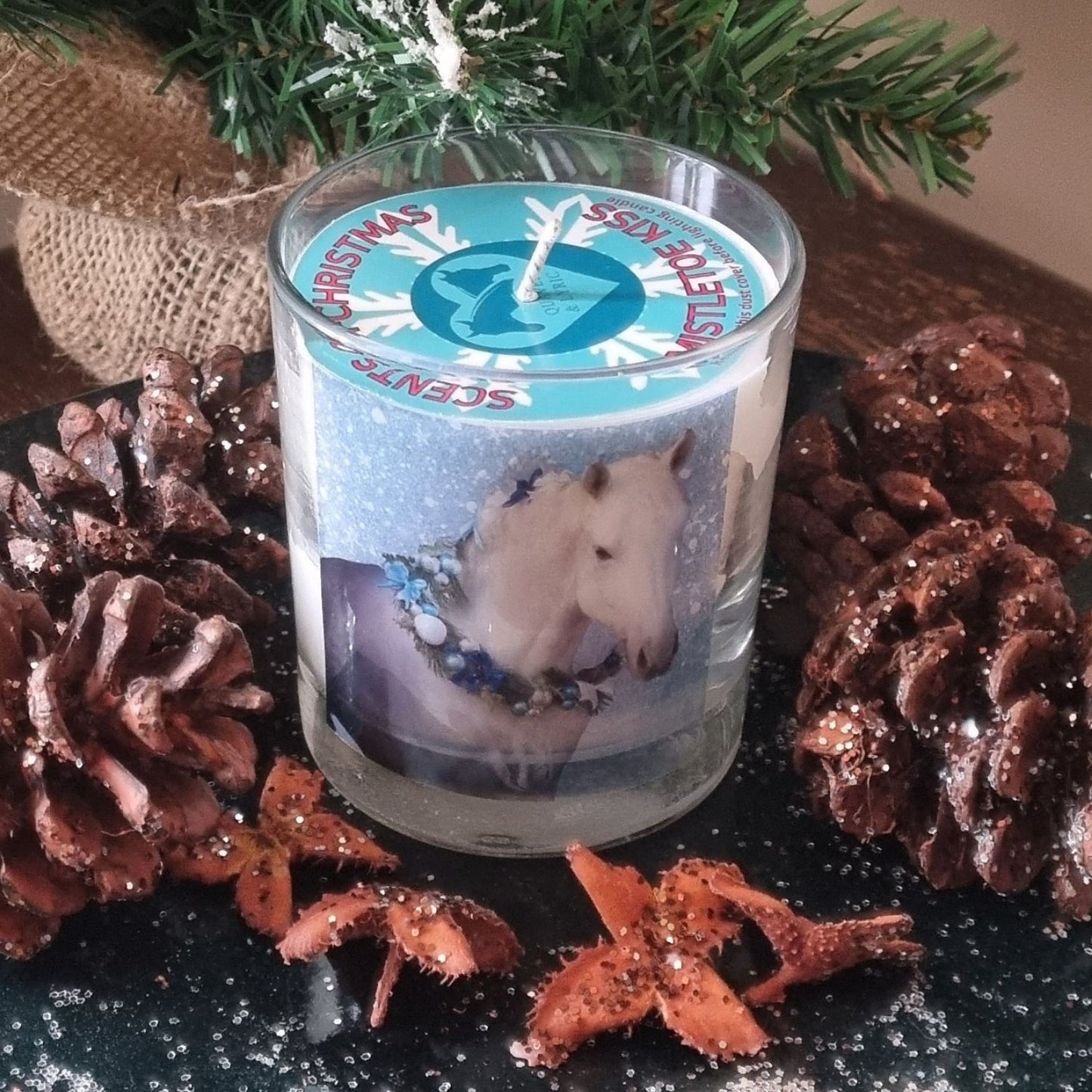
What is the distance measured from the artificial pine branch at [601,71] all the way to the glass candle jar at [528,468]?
2 centimetres

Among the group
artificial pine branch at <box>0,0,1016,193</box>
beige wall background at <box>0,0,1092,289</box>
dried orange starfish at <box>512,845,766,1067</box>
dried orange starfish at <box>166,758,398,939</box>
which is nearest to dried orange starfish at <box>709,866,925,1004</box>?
dried orange starfish at <box>512,845,766,1067</box>

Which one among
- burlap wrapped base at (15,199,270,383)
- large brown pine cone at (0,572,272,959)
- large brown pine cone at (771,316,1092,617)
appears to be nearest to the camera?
large brown pine cone at (0,572,272,959)

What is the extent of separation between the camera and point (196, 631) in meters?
0.43

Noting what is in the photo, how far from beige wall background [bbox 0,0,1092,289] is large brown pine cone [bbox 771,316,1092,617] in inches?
14.7

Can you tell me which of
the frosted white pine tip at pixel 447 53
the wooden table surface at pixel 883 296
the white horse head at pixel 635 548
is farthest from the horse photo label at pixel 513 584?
the wooden table surface at pixel 883 296

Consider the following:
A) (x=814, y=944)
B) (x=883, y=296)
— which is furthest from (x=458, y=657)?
(x=883, y=296)

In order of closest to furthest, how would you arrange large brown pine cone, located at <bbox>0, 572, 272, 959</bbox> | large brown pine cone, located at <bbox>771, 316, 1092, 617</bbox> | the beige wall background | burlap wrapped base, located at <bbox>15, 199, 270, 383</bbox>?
large brown pine cone, located at <bbox>0, 572, 272, 959</bbox> < large brown pine cone, located at <bbox>771, 316, 1092, 617</bbox> < burlap wrapped base, located at <bbox>15, 199, 270, 383</bbox> < the beige wall background

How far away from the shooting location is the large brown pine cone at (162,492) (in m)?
0.49

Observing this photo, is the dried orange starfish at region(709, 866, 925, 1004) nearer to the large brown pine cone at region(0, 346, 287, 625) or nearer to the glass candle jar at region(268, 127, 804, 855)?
the glass candle jar at region(268, 127, 804, 855)

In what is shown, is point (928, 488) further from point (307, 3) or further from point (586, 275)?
point (307, 3)

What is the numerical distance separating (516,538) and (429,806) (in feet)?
0.38

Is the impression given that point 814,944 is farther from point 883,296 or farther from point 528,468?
point 883,296

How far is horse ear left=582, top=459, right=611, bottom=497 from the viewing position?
41 centimetres

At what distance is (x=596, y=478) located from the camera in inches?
16.1
